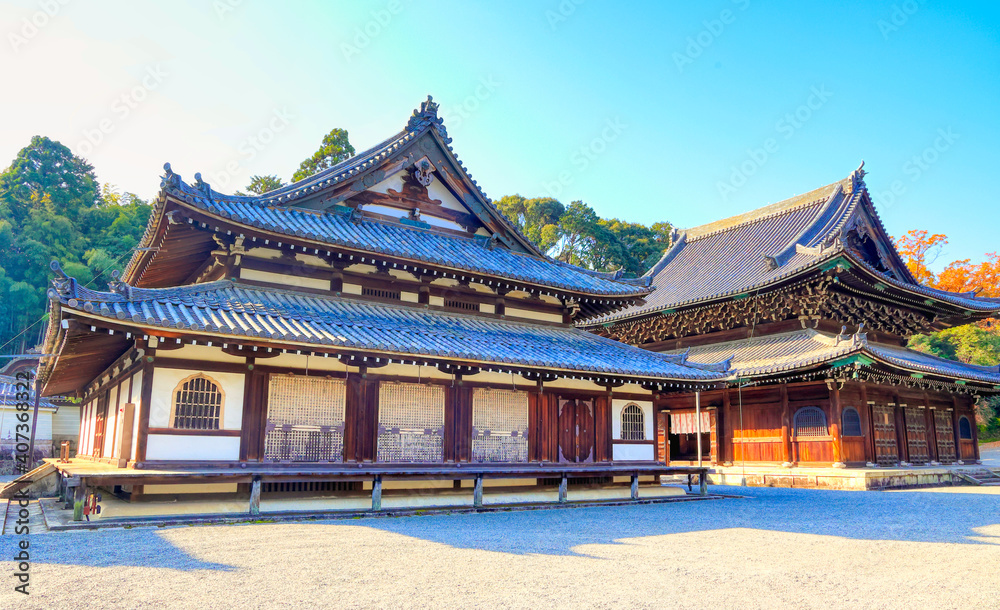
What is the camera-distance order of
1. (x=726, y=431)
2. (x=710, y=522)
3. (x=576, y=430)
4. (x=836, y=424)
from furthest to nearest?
(x=726, y=431), (x=836, y=424), (x=576, y=430), (x=710, y=522)

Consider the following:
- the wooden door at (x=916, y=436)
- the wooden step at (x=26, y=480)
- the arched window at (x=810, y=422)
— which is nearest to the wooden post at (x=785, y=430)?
the arched window at (x=810, y=422)

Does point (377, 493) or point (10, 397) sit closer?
point (377, 493)

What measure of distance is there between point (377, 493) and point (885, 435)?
65.5 ft

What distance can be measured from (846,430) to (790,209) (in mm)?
12480

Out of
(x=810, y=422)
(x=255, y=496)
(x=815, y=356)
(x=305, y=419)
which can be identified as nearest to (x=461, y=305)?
(x=305, y=419)

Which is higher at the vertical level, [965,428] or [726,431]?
[965,428]

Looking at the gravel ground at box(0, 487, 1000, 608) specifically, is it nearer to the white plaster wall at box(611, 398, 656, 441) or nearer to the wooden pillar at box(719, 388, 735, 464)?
the white plaster wall at box(611, 398, 656, 441)

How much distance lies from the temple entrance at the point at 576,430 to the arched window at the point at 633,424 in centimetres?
122

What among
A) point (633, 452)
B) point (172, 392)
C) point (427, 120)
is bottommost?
point (633, 452)

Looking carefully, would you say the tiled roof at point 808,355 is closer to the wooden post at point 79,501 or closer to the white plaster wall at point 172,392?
the white plaster wall at point 172,392

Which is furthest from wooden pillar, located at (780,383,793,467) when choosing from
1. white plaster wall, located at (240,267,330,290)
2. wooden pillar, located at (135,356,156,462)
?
wooden pillar, located at (135,356,156,462)

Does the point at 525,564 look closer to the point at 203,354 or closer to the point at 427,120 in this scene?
the point at 203,354

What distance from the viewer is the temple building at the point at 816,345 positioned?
23094 millimetres

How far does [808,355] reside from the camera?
2262 centimetres
